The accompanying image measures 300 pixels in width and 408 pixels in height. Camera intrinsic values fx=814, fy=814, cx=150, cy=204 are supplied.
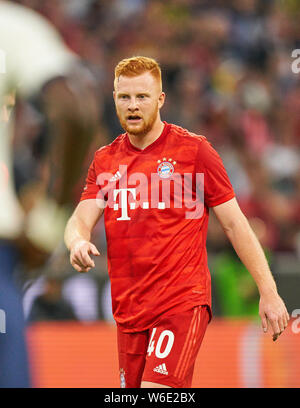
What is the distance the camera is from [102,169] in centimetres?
414

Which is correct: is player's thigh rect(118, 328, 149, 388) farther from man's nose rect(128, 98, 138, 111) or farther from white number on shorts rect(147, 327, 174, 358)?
man's nose rect(128, 98, 138, 111)

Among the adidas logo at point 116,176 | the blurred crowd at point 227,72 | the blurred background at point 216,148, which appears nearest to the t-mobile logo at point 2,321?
the blurred background at point 216,148

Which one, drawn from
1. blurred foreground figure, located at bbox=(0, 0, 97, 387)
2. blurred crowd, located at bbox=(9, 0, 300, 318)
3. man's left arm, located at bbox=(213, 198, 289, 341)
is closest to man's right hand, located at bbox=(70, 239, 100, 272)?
man's left arm, located at bbox=(213, 198, 289, 341)

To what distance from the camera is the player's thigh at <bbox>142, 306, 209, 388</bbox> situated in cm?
386

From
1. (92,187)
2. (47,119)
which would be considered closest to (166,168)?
(92,187)

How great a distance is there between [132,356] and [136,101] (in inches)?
49.3

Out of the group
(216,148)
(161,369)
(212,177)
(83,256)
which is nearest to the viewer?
(83,256)

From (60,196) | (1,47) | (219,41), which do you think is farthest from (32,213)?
(219,41)

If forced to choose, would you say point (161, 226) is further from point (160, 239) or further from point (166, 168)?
point (166, 168)

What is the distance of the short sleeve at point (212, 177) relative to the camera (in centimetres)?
396

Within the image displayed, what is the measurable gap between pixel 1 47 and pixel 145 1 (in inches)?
382

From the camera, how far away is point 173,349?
3883 mm

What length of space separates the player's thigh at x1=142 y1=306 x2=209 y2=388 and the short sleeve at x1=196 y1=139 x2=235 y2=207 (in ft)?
1.80

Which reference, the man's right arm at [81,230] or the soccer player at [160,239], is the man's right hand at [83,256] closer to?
the man's right arm at [81,230]
